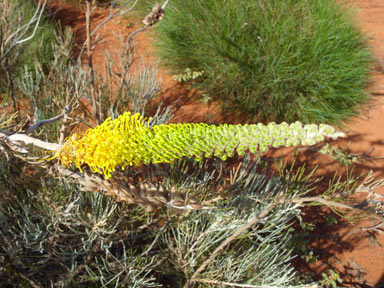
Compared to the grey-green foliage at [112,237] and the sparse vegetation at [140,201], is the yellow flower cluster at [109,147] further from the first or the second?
the grey-green foliage at [112,237]

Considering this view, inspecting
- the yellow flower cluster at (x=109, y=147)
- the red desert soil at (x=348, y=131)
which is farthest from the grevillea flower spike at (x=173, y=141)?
the red desert soil at (x=348, y=131)

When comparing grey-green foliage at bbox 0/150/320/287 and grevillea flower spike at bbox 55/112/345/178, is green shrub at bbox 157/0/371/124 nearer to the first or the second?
grey-green foliage at bbox 0/150/320/287

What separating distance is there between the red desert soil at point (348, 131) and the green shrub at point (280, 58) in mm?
202

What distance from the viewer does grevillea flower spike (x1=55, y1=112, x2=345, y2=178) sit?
2.19 feet

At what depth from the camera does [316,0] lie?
3266 millimetres

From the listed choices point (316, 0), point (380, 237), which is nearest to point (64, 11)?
point (316, 0)

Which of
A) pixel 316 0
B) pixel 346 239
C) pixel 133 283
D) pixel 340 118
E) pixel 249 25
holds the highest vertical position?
pixel 316 0

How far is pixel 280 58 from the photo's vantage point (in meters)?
2.87

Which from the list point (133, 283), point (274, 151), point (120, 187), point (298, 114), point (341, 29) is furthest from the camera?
point (341, 29)

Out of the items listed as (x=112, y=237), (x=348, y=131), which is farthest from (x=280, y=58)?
(x=112, y=237)

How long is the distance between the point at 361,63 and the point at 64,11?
408 centimetres

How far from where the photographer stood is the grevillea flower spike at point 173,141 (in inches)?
26.3

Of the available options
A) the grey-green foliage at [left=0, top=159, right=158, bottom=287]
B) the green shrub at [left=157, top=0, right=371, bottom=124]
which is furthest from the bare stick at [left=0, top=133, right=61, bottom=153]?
the green shrub at [left=157, top=0, right=371, bottom=124]

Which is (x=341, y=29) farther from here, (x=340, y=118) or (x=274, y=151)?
(x=274, y=151)
